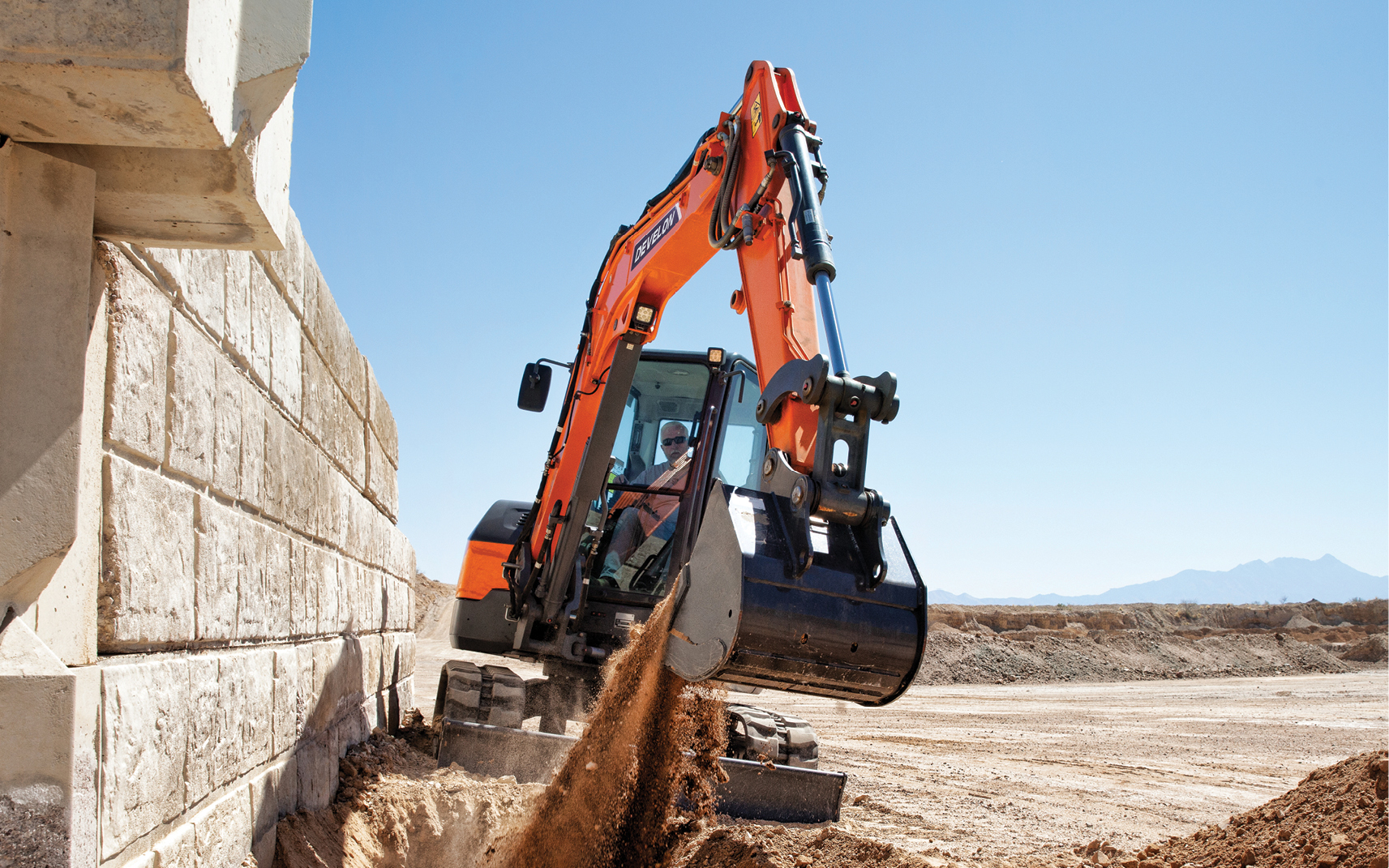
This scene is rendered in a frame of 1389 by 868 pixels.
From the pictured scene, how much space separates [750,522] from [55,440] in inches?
82.9

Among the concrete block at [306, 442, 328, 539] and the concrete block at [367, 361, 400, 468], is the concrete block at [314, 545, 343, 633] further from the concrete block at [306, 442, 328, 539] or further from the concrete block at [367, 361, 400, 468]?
the concrete block at [367, 361, 400, 468]

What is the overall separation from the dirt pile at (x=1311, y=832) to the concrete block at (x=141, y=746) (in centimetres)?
363

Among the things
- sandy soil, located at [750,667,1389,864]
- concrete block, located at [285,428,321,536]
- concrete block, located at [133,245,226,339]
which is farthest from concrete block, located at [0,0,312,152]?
sandy soil, located at [750,667,1389,864]

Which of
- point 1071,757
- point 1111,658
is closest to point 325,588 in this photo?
point 1071,757

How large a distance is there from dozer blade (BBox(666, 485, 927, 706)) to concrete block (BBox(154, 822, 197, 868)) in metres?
1.61

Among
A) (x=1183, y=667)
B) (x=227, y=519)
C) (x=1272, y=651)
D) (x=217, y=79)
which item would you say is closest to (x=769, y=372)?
(x=227, y=519)

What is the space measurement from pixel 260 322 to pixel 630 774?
2.47 meters

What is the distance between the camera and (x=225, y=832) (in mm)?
2930

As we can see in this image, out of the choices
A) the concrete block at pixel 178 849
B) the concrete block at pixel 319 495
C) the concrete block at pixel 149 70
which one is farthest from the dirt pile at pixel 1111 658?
the concrete block at pixel 149 70

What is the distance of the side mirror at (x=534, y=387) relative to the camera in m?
6.91

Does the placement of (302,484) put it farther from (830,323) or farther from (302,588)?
(830,323)

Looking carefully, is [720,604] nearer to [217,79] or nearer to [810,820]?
[217,79]

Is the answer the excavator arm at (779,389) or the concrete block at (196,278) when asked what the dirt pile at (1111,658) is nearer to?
the excavator arm at (779,389)

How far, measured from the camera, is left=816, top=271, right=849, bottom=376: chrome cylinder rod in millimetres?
3732
